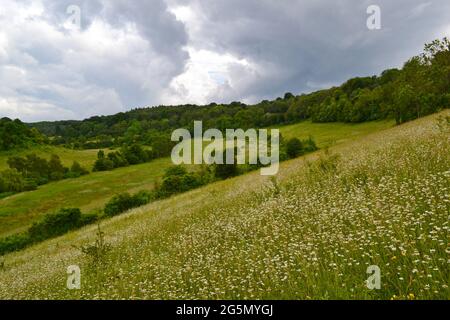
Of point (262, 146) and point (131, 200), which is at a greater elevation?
point (262, 146)

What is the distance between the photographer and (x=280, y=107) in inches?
5960

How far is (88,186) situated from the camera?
291ft

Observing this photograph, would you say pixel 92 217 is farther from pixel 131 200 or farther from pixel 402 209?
pixel 402 209

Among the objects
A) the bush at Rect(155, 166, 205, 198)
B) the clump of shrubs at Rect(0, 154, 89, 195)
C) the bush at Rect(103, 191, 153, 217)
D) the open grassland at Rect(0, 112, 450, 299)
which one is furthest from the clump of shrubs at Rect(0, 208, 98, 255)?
the clump of shrubs at Rect(0, 154, 89, 195)

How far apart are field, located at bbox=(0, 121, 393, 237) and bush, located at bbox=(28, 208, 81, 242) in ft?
56.4

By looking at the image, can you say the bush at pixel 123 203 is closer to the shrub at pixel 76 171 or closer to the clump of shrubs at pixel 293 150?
the clump of shrubs at pixel 293 150

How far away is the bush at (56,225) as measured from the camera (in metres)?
38.2

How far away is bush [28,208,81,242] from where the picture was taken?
38.2m

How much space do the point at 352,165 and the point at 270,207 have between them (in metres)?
4.00

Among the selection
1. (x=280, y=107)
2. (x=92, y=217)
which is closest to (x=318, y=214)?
(x=92, y=217)

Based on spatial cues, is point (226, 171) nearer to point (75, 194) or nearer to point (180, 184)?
point (180, 184)

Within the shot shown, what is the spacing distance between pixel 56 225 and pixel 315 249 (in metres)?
38.7

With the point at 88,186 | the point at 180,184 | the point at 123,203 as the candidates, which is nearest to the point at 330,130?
the point at 180,184

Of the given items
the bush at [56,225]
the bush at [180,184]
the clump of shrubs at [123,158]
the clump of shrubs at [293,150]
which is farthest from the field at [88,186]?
the bush at [56,225]
